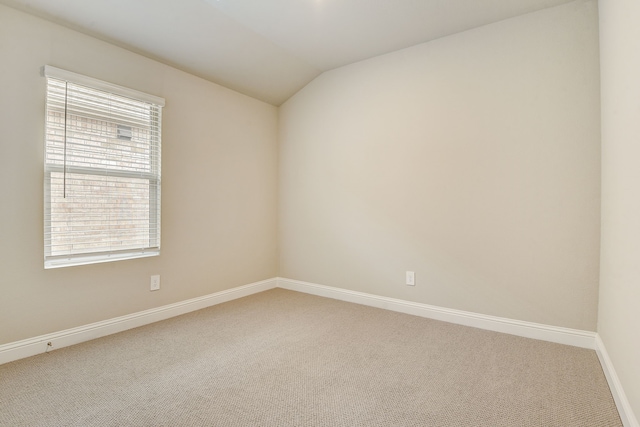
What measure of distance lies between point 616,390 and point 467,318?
1112mm

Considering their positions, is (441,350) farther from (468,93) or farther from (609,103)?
(468,93)

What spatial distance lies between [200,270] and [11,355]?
1.39 m

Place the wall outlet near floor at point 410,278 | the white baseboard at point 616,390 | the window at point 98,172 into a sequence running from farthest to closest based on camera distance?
1. the wall outlet near floor at point 410,278
2. the window at point 98,172
3. the white baseboard at point 616,390

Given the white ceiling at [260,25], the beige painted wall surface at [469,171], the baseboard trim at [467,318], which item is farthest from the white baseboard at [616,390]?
the white ceiling at [260,25]

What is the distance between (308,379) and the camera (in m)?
1.82

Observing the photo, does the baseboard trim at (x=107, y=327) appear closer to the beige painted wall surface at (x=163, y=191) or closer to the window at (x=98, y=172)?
the beige painted wall surface at (x=163, y=191)

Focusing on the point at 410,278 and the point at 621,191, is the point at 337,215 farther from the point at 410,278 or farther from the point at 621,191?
the point at 621,191

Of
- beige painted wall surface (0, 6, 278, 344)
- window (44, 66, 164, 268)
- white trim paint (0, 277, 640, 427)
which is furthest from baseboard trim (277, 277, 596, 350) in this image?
window (44, 66, 164, 268)

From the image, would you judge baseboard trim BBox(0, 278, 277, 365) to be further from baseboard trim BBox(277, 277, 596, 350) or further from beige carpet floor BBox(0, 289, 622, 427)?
baseboard trim BBox(277, 277, 596, 350)

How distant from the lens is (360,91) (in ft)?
10.8

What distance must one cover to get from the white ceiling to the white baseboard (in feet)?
7.81

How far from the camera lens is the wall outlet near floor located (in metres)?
2.97

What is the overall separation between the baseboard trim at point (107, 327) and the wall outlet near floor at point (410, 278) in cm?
175

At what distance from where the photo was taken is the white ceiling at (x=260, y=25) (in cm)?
225
